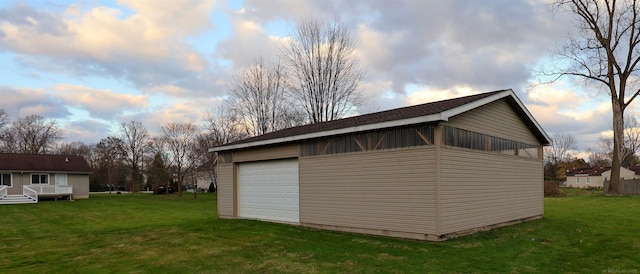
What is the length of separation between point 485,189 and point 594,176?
203ft

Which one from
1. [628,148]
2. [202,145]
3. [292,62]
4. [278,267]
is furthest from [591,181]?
[278,267]

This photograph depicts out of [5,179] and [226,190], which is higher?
[226,190]

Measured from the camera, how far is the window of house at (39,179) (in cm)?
3459

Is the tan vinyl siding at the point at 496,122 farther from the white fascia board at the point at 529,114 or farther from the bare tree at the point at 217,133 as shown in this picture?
the bare tree at the point at 217,133

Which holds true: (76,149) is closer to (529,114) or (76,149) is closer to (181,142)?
(181,142)

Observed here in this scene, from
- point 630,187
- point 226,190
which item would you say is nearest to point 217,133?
point 226,190

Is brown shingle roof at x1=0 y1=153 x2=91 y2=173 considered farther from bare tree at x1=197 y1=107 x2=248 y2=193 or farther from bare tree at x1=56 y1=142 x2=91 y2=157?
bare tree at x1=56 y1=142 x2=91 y2=157

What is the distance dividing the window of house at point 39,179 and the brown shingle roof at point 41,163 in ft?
2.31

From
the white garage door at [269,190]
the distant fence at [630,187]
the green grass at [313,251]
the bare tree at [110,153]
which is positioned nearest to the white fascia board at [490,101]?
the green grass at [313,251]

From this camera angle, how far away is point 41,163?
35656 mm

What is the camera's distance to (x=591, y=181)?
205 ft

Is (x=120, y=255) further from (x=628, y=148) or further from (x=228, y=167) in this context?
(x=628, y=148)

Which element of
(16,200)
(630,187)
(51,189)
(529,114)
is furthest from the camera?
(51,189)

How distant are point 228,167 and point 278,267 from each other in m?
9.89
